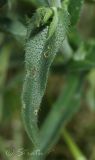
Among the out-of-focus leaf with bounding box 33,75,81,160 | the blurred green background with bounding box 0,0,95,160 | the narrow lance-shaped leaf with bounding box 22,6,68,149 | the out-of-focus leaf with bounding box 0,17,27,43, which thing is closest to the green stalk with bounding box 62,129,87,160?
the blurred green background with bounding box 0,0,95,160

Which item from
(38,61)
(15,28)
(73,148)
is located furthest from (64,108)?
(38,61)

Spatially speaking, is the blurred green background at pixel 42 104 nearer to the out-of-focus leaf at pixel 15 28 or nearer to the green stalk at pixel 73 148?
the green stalk at pixel 73 148

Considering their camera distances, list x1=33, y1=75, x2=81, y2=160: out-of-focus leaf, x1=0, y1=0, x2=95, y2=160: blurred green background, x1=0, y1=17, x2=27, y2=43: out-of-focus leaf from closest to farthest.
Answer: x1=0, y1=17, x2=27, y2=43: out-of-focus leaf, x1=33, y1=75, x2=81, y2=160: out-of-focus leaf, x1=0, y1=0, x2=95, y2=160: blurred green background

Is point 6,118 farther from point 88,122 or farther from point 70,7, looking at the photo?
point 70,7

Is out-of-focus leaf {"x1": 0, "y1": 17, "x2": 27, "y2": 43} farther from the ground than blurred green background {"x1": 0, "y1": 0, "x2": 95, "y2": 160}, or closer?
farther from the ground

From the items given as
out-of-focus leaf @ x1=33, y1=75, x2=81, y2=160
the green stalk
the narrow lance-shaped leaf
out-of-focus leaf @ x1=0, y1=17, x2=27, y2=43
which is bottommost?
the green stalk

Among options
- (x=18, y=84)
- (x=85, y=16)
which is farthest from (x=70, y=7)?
(x=85, y=16)

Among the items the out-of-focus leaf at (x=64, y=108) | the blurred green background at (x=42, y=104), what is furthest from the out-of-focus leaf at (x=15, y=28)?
the out-of-focus leaf at (x=64, y=108)

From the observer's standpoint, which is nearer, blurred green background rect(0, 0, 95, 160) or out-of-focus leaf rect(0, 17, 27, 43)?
out-of-focus leaf rect(0, 17, 27, 43)

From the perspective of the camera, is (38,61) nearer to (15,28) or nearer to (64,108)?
(15,28)

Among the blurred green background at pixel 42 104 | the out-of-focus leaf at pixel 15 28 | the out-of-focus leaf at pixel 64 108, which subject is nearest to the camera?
the out-of-focus leaf at pixel 15 28

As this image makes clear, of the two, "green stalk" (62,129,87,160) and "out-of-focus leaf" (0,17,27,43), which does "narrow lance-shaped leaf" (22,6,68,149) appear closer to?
"out-of-focus leaf" (0,17,27,43)
